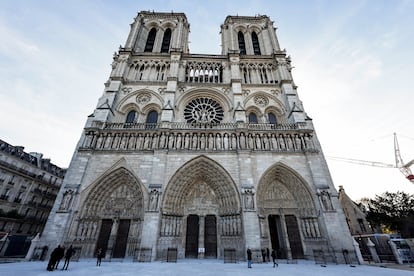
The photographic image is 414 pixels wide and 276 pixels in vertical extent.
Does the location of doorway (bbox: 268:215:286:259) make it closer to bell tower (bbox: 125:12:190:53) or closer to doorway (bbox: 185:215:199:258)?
doorway (bbox: 185:215:199:258)

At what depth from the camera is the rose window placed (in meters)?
15.7

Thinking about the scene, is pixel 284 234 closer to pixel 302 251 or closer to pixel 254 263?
pixel 302 251

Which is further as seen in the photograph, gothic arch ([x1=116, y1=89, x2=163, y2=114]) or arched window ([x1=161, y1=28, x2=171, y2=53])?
arched window ([x1=161, y1=28, x2=171, y2=53])

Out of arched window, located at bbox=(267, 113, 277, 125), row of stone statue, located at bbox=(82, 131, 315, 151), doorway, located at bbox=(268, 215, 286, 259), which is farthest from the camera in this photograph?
arched window, located at bbox=(267, 113, 277, 125)

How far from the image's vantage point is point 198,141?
12914mm

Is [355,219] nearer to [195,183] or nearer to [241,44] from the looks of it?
[195,183]

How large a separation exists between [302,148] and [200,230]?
349 inches

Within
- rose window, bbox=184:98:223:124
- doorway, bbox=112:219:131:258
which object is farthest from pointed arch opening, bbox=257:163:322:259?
doorway, bbox=112:219:131:258

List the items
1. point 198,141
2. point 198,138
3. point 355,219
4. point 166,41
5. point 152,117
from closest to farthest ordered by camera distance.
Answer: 1. point 198,141
2. point 198,138
3. point 152,117
4. point 355,219
5. point 166,41

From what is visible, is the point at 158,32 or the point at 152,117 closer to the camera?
the point at 152,117

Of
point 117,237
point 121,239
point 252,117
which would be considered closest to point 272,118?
point 252,117

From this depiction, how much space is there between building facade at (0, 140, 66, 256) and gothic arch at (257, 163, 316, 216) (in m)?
16.9

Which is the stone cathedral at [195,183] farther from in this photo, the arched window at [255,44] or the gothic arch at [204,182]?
the arched window at [255,44]

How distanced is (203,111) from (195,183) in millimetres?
6502
